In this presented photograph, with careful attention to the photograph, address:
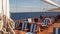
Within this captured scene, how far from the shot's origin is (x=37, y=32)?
434 centimetres

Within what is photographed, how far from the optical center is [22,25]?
5.40 meters

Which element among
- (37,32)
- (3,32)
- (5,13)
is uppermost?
(5,13)

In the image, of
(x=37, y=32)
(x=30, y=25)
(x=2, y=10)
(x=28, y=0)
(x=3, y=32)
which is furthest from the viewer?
(x=28, y=0)

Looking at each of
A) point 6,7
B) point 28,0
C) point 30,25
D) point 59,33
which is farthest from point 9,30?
point 28,0

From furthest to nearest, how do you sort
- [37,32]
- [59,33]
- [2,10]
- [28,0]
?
[28,0], [37,32], [59,33], [2,10]

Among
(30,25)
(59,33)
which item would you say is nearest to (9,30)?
(59,33)

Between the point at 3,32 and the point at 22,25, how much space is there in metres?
4.23

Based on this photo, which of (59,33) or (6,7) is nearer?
(6,7)

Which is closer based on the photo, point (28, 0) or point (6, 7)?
point (6, 7)

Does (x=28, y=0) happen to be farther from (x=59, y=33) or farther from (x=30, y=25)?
(x=59, y=33)

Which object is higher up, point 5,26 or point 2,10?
point 2,10

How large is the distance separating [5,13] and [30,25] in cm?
396

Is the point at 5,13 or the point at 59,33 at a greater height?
the point at 5,13

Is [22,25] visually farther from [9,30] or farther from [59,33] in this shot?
[9,30]
